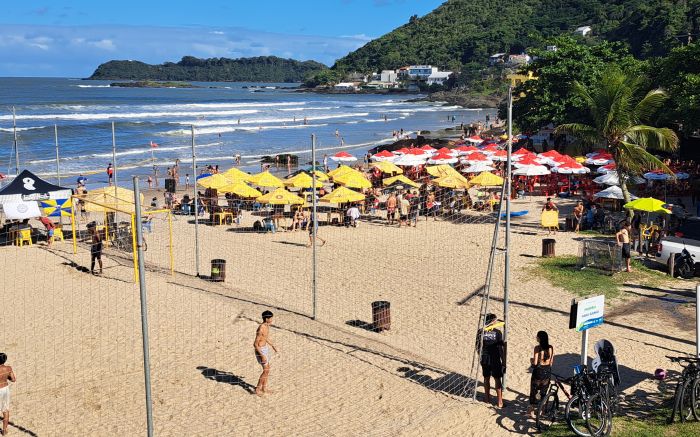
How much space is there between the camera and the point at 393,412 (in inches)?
321

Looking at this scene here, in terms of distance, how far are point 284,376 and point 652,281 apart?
8243mm

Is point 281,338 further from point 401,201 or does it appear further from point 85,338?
point 401,201

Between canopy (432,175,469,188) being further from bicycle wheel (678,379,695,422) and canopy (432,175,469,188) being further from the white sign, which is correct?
bicycle wheel (678,379,695,422)

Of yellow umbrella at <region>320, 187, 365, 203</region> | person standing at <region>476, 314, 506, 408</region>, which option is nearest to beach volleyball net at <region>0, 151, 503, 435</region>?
person standing at <region>476, 314, 506, 408</region>

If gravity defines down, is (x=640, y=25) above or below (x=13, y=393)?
above

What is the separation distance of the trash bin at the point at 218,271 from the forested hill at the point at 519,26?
72166mm

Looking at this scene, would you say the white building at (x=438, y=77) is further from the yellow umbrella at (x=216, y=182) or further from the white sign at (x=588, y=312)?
the white sign at (x=588, y=312)

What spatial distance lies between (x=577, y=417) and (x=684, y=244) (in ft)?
26.9

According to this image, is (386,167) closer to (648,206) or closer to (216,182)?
(216,182)

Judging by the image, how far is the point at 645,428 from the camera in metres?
7.42

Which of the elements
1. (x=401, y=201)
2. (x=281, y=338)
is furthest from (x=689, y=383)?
(x=401, y=201)

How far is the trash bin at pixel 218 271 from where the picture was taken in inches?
555

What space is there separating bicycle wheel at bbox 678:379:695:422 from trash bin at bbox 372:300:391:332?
481 cm

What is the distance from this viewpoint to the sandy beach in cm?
811
